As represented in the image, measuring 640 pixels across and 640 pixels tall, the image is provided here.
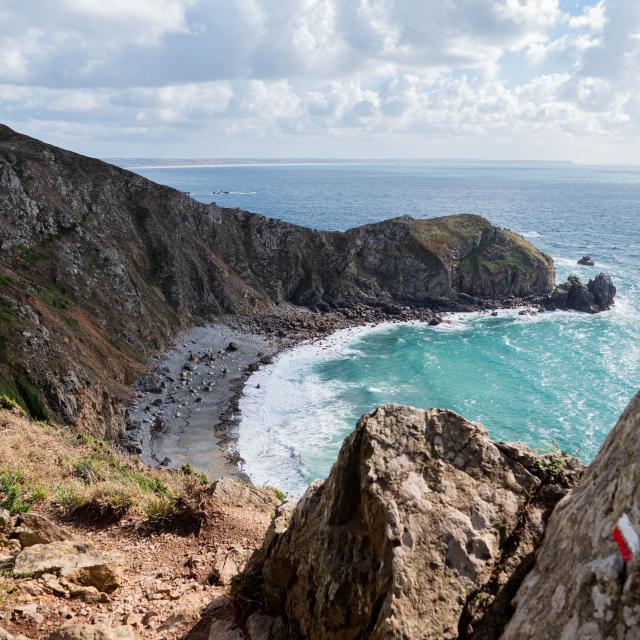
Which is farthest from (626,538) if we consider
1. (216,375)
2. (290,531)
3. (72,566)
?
(216,375)

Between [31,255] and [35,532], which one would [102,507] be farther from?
[31,255]

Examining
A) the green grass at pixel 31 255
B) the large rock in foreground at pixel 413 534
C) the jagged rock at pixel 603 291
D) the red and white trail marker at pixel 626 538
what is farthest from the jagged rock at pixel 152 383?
the jagged rock at pixel 603 291

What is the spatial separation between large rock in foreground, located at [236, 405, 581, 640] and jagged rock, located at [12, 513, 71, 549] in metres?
5.09

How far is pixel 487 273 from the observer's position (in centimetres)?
8481

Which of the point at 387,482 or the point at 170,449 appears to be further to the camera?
the point at 170,449

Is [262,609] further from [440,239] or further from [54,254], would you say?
[440,239]

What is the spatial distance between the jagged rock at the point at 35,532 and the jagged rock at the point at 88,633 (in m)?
3.78

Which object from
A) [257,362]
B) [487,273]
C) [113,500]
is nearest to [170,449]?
[257,362]

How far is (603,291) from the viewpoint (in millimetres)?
77438

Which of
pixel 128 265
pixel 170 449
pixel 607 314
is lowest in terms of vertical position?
pixel 170 449

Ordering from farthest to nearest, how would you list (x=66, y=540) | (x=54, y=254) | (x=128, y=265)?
(x=128, y=265) → (x=54, y=254) → (x=66, y=540)

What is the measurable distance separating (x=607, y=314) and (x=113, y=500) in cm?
7745

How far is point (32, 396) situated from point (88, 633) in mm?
34580

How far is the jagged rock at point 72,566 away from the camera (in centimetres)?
922
